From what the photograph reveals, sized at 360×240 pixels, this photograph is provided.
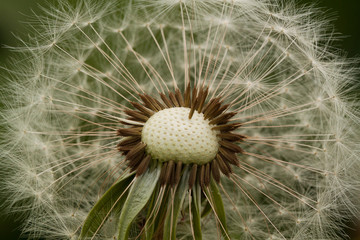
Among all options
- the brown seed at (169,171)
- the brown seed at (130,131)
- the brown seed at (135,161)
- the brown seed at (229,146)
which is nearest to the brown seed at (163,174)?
the brown seed at (169,171)

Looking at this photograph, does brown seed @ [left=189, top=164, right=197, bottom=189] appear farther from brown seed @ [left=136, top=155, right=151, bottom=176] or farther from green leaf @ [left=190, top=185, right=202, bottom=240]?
brown seed @ [left=136, top=155, right=151, bottom=176]

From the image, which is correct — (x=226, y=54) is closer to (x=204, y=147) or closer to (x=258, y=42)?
(x=258, y=42)

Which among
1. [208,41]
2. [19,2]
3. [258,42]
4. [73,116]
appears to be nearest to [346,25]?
[258,42]

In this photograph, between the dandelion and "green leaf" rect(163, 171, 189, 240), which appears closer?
"green leaf" rect(163, 171, 189, 240)

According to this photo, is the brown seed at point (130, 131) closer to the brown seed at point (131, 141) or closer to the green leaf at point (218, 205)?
the brown seed at point (131, 141)

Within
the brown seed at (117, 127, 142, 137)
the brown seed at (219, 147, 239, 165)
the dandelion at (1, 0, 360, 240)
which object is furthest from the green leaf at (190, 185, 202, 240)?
the brown seed at (117, 127, 142, 137)

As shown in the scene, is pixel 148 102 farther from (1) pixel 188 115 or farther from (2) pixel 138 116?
(1) pixel 188 115
